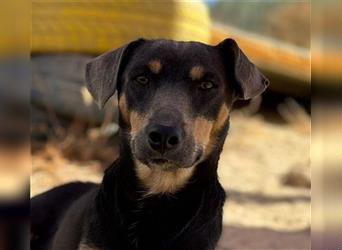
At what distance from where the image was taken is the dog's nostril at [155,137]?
3250 millimetres

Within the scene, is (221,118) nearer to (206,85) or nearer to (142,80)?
(206,85)

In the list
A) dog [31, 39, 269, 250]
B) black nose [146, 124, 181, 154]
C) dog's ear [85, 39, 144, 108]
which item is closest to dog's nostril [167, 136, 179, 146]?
black nose [146, 124, 181, 154]

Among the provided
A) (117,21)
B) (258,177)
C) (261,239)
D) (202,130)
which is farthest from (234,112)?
(202,130)

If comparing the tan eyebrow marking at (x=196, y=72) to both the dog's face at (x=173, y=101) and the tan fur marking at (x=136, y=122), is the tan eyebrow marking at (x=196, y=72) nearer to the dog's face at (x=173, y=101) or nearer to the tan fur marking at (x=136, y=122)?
the dog's face at (x=173, y=101)

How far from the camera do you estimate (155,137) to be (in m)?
3.26

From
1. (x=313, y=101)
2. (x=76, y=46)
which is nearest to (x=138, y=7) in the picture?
(x=76, y=46)

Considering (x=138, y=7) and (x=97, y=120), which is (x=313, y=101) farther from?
(x=97, y=120)

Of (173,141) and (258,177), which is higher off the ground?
(173,141)

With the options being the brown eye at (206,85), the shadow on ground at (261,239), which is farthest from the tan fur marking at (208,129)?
the shadow on ground at (261,239)

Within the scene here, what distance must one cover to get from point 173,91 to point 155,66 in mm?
198

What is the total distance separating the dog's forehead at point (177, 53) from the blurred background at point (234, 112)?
2.16 feet

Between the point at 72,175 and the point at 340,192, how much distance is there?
4883mm

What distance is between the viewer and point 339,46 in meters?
2.45

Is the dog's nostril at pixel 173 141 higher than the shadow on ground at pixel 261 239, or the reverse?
the dog's nostril at pixel 173 141
